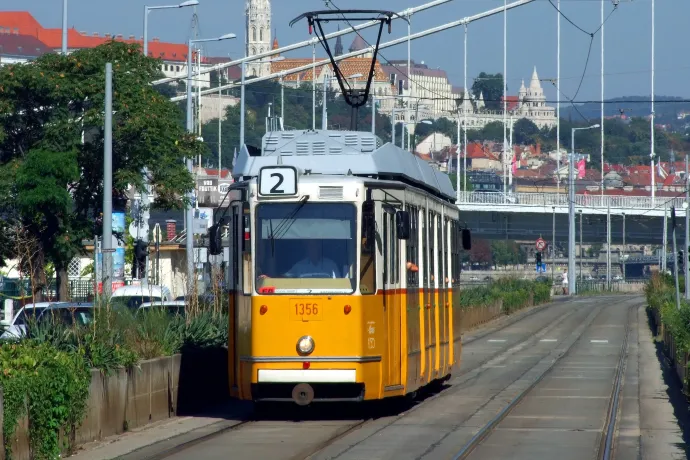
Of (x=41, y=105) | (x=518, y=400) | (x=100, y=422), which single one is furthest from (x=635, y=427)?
(x=41, y=105)

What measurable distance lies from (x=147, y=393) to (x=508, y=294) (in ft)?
139

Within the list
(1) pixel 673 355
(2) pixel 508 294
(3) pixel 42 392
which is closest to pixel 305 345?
(3) pixel 42 392

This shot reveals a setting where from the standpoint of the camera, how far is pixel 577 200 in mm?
93438

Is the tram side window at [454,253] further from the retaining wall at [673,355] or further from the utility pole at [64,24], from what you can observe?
the utility pole at [64,24]

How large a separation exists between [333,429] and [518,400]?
5.02 metres

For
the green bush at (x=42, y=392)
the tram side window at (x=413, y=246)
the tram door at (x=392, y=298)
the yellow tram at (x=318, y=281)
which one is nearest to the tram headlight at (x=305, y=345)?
the yellow tram at (x=318, y=281)

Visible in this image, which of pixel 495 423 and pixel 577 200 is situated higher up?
pixel 577 200

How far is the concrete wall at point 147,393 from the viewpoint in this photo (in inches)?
540

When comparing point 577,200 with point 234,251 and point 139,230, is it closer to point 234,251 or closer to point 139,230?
point 139,230

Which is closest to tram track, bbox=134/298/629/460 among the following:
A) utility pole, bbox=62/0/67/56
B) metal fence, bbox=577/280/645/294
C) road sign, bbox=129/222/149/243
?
road sign, bbox=129/222/149/243

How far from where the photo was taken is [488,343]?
37.9 m

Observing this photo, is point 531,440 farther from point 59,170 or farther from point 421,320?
point 59,170

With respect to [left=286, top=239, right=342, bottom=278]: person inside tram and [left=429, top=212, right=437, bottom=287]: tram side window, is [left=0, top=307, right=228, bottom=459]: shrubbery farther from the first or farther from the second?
[left=429, top=212, right=437, bottom=287]: tram side window

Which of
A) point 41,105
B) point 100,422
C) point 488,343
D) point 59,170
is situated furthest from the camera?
point 488,343
